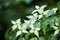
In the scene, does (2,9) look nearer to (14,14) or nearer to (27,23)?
(14,14)

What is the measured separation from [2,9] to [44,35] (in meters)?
1.20

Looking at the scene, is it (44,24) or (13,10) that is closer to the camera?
(44,24)

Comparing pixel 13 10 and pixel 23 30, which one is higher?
pixel 13 10

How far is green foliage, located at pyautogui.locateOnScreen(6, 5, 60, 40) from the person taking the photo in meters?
2.24

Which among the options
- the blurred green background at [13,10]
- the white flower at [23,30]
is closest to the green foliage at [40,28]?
the white flower at [23,30]

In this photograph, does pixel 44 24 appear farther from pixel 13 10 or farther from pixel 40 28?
pixel 13 10

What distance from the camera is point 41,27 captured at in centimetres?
227

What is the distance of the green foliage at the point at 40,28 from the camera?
224cm

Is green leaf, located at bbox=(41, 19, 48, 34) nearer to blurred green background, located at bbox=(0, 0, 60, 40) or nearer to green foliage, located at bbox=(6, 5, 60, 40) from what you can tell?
green foliage, located at bbox=(6, 5, 60, 40)

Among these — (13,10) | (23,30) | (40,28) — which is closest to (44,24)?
(40,28)

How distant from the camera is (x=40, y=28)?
226 cm

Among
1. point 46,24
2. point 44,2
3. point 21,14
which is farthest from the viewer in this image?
point 21,14

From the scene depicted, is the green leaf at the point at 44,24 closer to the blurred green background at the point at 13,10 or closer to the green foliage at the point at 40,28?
the green foliage at the point at 40,28

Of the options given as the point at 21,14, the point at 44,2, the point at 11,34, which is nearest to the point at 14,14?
the point at 21,14
